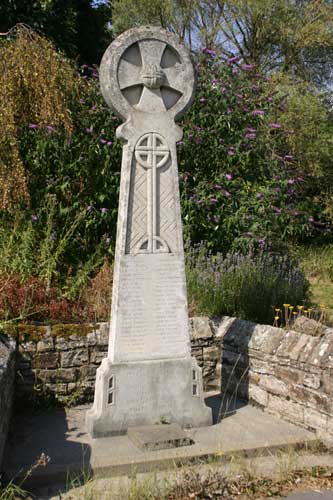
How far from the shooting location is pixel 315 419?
182 inches

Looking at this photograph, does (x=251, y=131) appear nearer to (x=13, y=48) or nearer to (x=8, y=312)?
(x=13, y=48)

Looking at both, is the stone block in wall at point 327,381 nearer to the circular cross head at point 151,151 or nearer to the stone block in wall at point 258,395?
the stone block in wall at point 258,395

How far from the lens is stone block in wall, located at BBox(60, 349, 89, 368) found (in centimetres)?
523

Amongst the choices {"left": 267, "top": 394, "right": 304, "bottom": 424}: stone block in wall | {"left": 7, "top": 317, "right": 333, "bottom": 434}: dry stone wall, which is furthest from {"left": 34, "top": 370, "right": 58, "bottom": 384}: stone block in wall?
{"left": 267, "top": 394, "right": 304, "bottom": 424}: stone block in wall

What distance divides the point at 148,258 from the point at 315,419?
6.20 ft

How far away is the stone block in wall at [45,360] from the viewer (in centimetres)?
514

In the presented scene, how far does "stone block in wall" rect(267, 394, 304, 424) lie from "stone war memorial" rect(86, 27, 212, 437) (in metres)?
0.64

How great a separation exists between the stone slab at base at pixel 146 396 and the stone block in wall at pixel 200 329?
917mm

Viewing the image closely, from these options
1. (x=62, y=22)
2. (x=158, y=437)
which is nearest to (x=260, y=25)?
(x=62, y=22)

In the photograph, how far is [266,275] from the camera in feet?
22.9

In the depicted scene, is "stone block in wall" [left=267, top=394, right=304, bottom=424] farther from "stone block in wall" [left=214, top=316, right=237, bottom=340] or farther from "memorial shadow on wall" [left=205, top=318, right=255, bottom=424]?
"stone block in wall" [left=214, top=316, right=237, bottom=340]

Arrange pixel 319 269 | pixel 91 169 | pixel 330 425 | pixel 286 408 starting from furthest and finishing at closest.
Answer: pixel 319 269 → pixel 91 169 → pixel 286 408 → pixel 330 425

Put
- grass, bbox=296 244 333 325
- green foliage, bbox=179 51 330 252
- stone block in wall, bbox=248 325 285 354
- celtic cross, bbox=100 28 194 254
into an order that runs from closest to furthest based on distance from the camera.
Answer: celtic cross, bbox=100 28 194 254 < stone block in wall, bbox=248 325 285 354 < green foliage, bbox=179 51 330 252 < grass, bbox=296 244 333 325

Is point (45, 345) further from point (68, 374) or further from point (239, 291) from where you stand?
point (239, 291)
